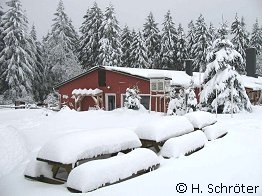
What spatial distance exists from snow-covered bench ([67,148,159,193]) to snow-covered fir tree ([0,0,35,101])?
1.21 metres

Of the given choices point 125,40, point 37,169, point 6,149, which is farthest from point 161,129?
point 6,149

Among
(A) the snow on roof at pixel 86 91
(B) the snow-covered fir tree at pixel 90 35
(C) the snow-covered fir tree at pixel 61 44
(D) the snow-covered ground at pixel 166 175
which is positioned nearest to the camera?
(D) the snow-covered ground at pixel 166 175

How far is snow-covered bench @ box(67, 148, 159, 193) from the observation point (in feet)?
9.54

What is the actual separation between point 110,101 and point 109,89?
74 cm

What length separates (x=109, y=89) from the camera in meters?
17.5

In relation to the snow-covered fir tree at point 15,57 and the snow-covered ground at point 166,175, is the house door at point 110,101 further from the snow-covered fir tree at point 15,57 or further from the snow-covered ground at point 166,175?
the snow-covered fir tree at point 15,57

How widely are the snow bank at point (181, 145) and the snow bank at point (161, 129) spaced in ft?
0.72

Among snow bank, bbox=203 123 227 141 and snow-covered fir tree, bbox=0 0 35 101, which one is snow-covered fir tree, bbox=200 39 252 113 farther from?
snow-covered fir tree, bbox=0 0 35 101

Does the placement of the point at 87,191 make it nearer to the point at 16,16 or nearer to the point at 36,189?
the point at 36,189

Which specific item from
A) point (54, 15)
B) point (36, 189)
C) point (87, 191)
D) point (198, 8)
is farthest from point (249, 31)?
point (36, 189)

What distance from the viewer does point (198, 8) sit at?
3.01m

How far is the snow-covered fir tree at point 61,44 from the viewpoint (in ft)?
8.15

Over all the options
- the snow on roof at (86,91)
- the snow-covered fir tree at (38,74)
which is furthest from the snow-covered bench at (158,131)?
the snow on roof at (86,91)

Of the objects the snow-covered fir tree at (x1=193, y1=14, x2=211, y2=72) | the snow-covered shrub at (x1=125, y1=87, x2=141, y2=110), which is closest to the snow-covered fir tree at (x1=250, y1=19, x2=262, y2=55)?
the snow-covered fir tree at (x1=193, y1=14, x2=211, y2=72)
